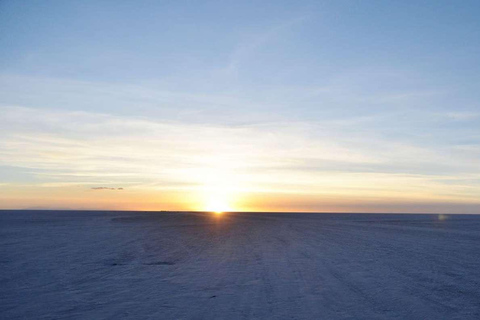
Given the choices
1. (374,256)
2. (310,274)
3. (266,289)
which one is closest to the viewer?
(266,289)

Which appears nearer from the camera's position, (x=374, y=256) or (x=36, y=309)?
(x=36, y=309)

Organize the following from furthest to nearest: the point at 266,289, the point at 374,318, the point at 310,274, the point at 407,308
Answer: the point at 310,274 < the point at 266,289 < the point at 407,308 < the point at 374,318

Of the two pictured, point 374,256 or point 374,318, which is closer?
point 374,318

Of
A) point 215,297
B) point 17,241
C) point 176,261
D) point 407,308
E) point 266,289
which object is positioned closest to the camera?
point 407,308

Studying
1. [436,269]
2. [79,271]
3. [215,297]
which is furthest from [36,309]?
[436,269]

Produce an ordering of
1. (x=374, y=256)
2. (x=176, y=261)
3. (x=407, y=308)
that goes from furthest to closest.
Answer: (x=374, y=256), (x=176, y=261), (x=407, y=308)

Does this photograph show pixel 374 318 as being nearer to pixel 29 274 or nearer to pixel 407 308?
pixel 407 308

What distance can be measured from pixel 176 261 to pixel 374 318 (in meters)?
9.31

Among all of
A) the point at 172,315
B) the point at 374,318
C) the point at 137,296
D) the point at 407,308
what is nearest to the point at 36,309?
the point at 137,296

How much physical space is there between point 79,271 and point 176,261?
3516 millimetres

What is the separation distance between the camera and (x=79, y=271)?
14.2 metres

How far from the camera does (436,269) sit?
14.4 m

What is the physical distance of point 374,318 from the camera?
27.7ft

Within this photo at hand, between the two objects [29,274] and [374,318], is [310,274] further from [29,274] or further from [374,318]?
[29,274]
